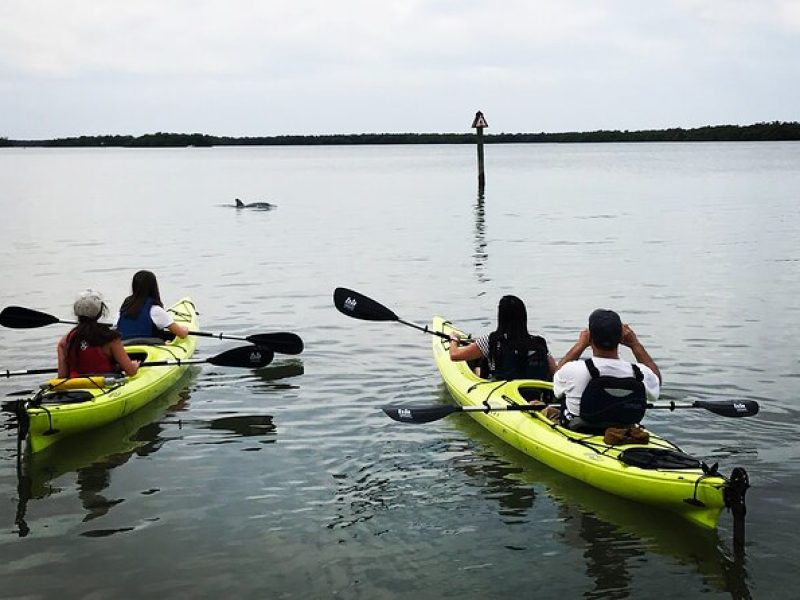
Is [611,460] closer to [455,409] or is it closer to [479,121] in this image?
[455,409]

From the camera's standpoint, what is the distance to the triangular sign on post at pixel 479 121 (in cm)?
3894

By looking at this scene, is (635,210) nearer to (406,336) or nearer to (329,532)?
(406,336)

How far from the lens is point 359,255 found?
2495 cm

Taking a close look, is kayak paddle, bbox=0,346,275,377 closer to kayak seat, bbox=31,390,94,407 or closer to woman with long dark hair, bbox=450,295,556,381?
kayak seat, bbox=31,390,94,407

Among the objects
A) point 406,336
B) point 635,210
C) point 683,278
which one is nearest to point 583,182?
point 635,210

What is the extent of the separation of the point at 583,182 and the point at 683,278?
139 ft

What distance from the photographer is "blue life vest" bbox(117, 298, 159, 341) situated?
1128 cm

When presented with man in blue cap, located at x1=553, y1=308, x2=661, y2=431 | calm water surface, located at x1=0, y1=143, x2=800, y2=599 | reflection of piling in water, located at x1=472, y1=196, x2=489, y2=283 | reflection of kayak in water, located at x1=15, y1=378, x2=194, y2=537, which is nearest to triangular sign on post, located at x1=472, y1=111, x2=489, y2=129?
reflection of piling in water, located at x1=472, y1=196, x2=489, y2=283

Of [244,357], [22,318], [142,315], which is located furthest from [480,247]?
[22,318]

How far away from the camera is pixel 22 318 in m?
11.6

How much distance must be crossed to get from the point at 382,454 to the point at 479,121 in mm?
31333

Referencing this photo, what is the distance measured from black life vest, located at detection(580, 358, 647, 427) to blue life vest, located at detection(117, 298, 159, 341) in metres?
5.61

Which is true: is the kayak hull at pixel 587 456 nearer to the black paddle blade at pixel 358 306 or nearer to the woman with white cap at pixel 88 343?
the black paddle blade at pixel 358 306

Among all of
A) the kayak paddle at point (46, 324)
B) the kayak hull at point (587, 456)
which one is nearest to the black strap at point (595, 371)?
the kayak hull at point (587, 456)
